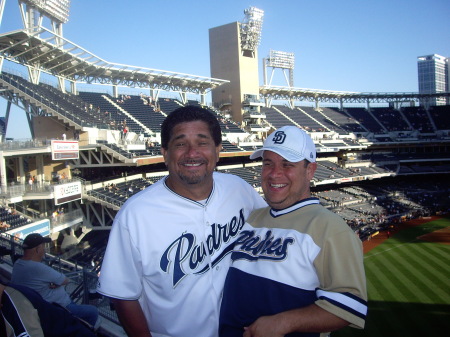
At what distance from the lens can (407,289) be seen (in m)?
15.4

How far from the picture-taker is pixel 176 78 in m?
32.6

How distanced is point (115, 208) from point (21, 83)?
940 cm

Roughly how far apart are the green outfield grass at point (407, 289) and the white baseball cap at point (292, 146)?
1177cm

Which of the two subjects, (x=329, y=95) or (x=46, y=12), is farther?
(x=329, y=95)

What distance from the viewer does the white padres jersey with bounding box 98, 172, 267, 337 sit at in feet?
7.09

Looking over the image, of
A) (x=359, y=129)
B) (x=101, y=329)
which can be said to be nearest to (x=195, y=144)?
(x=101, y=329)

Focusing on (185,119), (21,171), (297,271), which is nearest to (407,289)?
(297,271)

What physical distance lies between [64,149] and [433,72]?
196 metres

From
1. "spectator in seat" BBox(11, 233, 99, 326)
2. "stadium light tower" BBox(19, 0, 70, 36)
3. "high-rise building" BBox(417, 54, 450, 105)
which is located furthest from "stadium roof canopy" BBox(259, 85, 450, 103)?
"high-rise building" BBox(417, 54, 450, 105)

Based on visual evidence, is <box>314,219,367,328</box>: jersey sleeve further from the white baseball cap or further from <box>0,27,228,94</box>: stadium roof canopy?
<box>0,27,228,94</box>: stadium roof canopy

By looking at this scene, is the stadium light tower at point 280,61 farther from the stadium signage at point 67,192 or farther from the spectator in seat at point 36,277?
the spectator in seat at point 36,277

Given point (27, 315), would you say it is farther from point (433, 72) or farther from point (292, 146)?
point (433, 72)

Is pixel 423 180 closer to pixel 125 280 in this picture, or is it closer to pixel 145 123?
pixel 145 123

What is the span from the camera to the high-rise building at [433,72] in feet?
553
